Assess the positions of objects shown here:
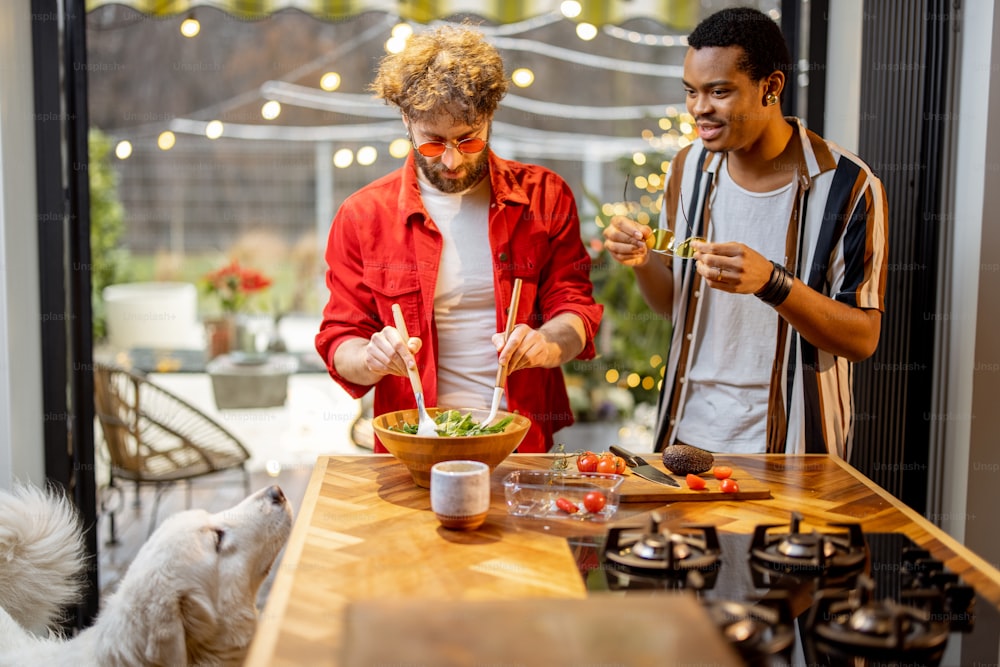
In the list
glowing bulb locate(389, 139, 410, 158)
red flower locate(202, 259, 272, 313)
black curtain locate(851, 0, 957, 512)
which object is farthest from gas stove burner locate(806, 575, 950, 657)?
red flower locate(202, 259, 272, 313)

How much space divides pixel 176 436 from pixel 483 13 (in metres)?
2.28

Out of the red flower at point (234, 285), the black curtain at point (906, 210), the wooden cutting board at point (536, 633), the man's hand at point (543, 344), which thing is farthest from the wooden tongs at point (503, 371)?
the red flower at point (234, 285)

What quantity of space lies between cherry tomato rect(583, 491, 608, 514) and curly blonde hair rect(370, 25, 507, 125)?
37.6 inches

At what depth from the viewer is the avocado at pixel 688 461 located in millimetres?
1971

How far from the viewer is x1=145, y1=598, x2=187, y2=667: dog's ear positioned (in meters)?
1.65

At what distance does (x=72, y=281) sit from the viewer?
2934 millimetres

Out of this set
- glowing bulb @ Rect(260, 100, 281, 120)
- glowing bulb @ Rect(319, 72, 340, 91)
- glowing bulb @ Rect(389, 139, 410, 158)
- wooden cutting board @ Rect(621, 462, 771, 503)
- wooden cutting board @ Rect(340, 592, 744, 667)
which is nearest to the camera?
wooden cutting board @ Rect(340, 592, 744, 667)

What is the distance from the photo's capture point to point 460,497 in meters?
1.62

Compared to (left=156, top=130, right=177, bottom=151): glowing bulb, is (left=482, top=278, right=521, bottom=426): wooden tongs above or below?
below

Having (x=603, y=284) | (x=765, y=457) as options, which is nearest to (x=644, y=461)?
(x=765, y=457)

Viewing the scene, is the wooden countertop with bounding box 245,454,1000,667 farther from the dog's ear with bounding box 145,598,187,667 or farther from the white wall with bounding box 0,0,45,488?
the white wall with bounding box 0,0,45,488

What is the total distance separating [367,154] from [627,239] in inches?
119

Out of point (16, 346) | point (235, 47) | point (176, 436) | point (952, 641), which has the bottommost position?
point (176, 436)

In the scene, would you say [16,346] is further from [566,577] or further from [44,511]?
[566,577]
